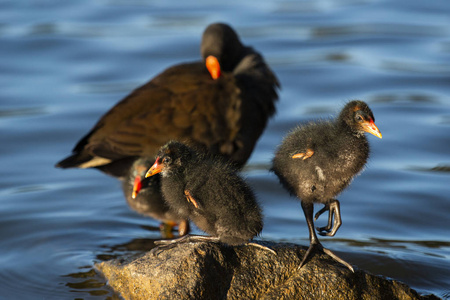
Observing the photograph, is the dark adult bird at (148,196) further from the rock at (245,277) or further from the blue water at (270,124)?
the rock at (245,277)

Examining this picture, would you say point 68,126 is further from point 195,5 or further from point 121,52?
point 195,5

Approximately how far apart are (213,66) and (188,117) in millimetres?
648

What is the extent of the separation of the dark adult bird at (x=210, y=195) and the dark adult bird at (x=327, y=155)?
326 millimetres

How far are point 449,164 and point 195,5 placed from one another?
709cm

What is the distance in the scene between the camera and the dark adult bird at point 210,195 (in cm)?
464

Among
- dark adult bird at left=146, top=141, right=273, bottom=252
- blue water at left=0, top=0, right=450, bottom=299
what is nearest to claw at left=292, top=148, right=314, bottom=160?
dark adult bird at left=146, top=141, right=273, bottom=252

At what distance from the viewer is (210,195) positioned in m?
4.64

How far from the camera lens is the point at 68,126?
9266mm

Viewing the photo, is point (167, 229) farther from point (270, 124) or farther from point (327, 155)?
point (270, 124)

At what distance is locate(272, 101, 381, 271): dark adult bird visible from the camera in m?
4.69

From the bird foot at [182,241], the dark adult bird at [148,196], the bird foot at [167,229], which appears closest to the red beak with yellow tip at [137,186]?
the dark adult bird at [148,196]

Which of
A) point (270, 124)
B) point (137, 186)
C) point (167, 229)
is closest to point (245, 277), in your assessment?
point (137, 186)

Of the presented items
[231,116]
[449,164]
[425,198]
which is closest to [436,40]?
[449,164]

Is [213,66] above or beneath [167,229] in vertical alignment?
above
